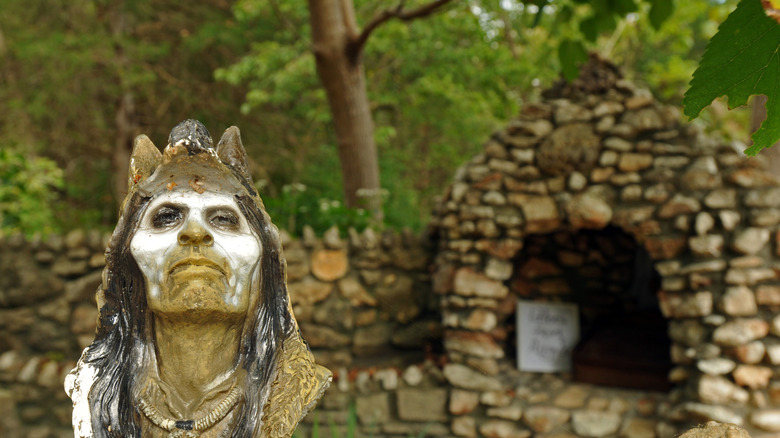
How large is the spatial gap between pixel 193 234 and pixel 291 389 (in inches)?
18.5

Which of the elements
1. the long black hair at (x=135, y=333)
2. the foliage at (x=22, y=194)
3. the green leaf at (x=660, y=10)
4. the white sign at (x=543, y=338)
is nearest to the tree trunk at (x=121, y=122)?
the foliage at (x=22, y=194)

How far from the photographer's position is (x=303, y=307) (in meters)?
5.02

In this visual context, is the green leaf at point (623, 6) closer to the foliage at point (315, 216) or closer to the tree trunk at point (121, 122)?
the foliage at point (315, 216)

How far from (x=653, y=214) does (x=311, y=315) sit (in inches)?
99.8

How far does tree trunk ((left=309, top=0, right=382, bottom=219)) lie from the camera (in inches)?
237

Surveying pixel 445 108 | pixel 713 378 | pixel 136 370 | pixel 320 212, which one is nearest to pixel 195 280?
pixel 136 370

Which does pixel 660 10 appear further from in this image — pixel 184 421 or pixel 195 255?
pixel 184 421

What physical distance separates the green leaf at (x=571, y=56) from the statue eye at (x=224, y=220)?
2133mm

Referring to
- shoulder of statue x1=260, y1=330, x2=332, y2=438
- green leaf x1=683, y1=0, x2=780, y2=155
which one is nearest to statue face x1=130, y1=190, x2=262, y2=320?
shoulder of statue x1=260, y1=330, x2=332, y2=438

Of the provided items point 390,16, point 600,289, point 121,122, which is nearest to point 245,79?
point 121,122

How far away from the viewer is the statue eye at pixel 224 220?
1665mm

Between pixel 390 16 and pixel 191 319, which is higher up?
pixel 390 16

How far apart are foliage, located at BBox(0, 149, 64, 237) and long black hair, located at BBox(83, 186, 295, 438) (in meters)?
5.10

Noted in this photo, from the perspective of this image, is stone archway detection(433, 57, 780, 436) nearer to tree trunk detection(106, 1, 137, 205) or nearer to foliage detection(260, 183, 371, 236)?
foliage detection(260, 183, 371, 236)
